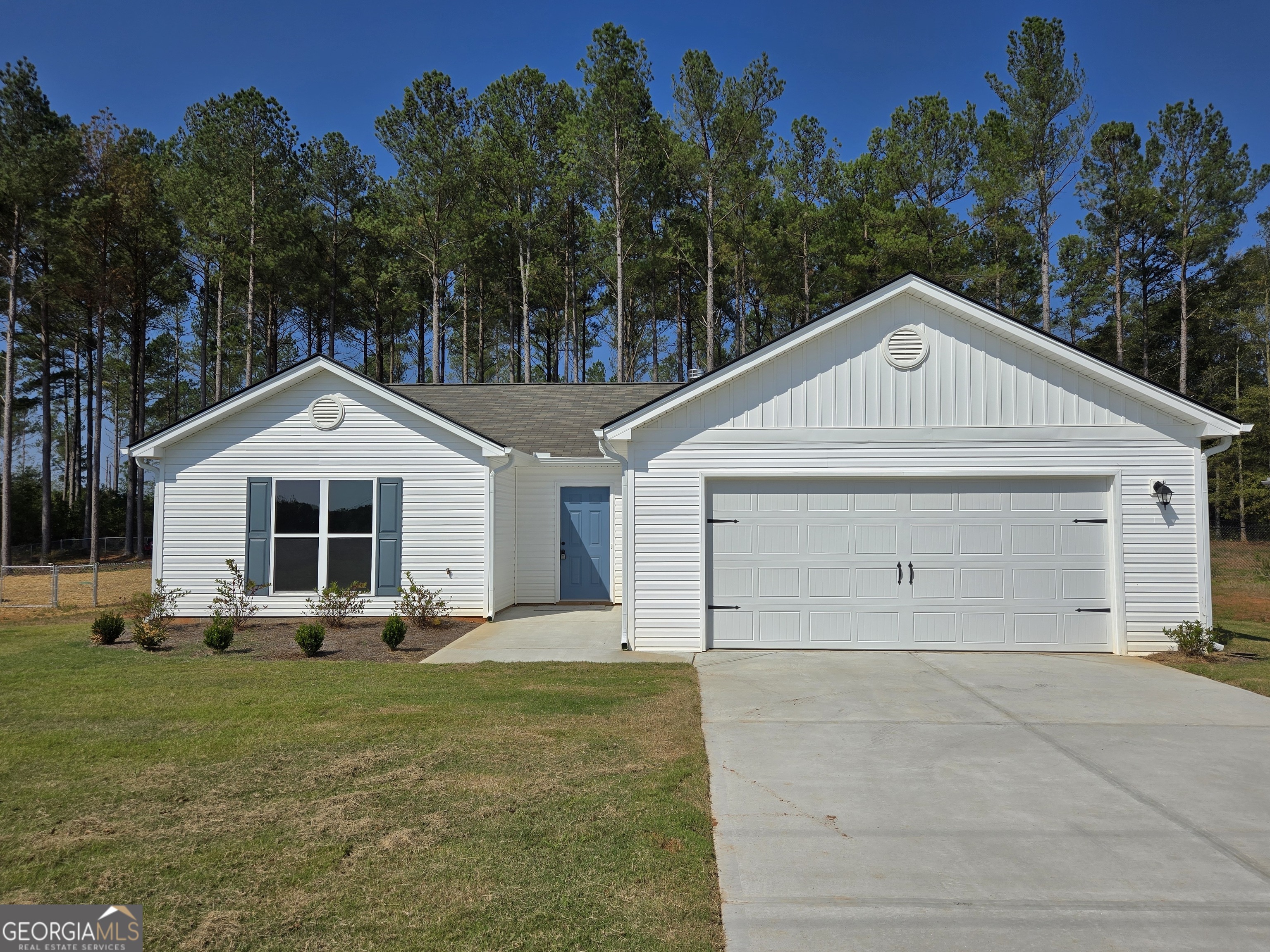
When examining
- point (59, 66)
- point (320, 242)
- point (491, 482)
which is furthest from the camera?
point (320, 242)

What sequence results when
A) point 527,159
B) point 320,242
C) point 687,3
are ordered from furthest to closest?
point 320,242
point 527,159
point 687,3

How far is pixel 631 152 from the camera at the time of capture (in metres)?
25.0

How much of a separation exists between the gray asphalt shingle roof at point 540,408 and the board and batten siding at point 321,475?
1.69 meters

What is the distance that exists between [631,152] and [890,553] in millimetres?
19737

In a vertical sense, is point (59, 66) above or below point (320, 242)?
above

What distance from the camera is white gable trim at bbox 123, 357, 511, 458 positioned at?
39.0ft

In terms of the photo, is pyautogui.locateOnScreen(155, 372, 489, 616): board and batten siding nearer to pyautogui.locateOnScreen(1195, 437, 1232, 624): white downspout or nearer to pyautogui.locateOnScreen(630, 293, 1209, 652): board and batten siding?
pyautogui.locateOnScreen(630, 293, 1209, 652): board and batten siding

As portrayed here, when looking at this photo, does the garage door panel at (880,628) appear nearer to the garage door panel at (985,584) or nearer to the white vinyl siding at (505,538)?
the garage door panel at (985,584)

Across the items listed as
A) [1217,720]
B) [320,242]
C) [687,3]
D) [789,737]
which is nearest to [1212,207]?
[687,3]

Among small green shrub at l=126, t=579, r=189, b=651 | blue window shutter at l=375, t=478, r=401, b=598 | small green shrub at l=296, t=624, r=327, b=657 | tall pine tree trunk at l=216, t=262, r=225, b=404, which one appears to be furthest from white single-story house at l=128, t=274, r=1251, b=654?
tall pine tree trunk at l=216, t=262, r=225, b=404

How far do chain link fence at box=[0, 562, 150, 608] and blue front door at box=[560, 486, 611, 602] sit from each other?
8526mm

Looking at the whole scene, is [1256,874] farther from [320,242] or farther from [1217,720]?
[320,242]

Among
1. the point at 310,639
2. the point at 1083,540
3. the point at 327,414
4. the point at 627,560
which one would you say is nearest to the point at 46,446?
the point at 327,414

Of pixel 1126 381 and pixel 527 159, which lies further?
pixel 527 159
